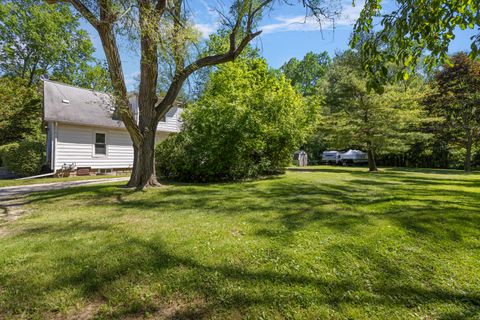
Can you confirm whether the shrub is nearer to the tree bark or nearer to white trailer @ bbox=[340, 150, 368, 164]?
the tree bark

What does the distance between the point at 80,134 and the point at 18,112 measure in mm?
9110

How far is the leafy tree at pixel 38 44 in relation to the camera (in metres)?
21.9

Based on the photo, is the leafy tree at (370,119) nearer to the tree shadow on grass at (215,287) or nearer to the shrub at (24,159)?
the tree shadow on grass at (215,287)

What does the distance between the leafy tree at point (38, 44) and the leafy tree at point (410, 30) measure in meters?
22.9

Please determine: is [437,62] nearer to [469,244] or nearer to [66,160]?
[469,244]

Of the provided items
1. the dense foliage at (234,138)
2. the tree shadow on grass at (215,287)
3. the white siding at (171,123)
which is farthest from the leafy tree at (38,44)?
the tree shadow on grass at (215,287)

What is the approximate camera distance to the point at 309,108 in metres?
15.1

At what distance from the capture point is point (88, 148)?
568 inches

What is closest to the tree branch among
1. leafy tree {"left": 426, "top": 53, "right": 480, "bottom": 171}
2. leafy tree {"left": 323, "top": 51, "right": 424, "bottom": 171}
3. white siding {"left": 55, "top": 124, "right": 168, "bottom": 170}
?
white siding {"left": 55, "top": 124, "right": 168, "bottom": 170}

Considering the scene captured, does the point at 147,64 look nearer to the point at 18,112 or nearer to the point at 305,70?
the point at 18,112

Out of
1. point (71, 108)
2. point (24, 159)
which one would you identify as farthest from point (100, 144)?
point (24, 159)

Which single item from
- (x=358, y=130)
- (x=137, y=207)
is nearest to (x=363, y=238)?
(x=137, y=207)

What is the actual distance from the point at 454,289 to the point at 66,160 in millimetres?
15564

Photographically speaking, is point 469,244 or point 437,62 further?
point 469,244
